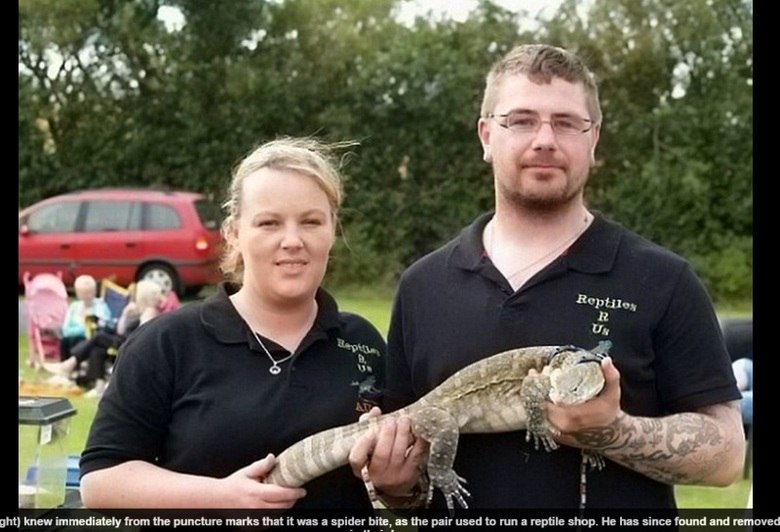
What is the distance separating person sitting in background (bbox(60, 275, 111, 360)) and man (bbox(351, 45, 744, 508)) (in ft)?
29.4

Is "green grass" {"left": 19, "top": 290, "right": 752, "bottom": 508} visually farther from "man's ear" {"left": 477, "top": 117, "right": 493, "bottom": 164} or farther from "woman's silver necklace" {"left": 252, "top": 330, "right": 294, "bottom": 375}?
"man's ear" {"left": 477, "top": 117, "right": 493, "bottom": 164}

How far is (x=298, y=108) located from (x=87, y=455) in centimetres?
1463

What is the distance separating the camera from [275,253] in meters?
2.81

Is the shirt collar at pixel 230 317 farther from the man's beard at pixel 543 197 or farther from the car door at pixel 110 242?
the car door at pixel 110 242

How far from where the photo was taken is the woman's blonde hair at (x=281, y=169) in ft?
9.60

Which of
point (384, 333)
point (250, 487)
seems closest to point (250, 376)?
point (250, 487)

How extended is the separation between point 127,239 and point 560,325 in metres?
13.7

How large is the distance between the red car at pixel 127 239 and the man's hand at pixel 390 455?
41.4 feet

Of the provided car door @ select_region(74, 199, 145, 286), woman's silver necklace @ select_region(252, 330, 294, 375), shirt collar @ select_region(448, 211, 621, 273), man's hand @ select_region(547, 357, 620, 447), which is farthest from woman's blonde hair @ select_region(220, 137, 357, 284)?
car door @ select_region(74, 199, 145, 286)

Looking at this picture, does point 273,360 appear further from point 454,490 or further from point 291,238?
point 454,490

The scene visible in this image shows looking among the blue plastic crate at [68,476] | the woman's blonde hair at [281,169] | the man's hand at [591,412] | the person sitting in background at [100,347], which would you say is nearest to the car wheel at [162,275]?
the person sitting in background at [100,347]

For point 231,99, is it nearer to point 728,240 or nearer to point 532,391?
point 728,240
